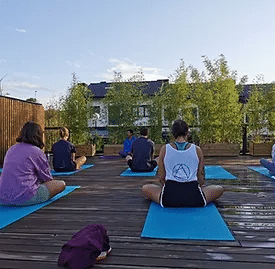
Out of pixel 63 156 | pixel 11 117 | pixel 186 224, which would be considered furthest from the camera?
pixel 11 117

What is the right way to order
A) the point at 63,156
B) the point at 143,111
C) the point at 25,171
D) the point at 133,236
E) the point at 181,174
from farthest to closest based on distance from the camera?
the point at 143,111 → the point at 63,156 → the point at 25,171 → the point at 181,174 → the point at 133,236

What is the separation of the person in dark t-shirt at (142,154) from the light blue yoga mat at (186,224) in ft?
8.06

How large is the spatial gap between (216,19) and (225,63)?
235 cm

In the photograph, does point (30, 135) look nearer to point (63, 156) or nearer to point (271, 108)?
point (63, 156)

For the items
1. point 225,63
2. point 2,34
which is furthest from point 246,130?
point 2,34

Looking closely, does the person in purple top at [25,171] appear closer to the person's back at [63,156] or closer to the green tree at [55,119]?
the person's back at [63,156]

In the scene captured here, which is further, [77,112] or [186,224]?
[77,112]

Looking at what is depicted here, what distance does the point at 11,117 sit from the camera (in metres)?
7.20

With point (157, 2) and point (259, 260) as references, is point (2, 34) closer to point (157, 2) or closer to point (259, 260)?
point (157, 2)

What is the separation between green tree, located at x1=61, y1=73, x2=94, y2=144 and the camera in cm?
980

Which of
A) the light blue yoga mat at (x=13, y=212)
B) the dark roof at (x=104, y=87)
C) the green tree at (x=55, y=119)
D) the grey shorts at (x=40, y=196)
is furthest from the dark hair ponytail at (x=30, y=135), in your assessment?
the dark roof at (x=104, y=87)

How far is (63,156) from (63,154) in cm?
5

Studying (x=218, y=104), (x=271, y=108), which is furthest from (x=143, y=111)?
(x=271, y=108)

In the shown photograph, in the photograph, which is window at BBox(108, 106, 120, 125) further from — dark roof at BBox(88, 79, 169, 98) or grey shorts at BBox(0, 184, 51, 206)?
dark roof at BBox(88, 79, 169, 98)
